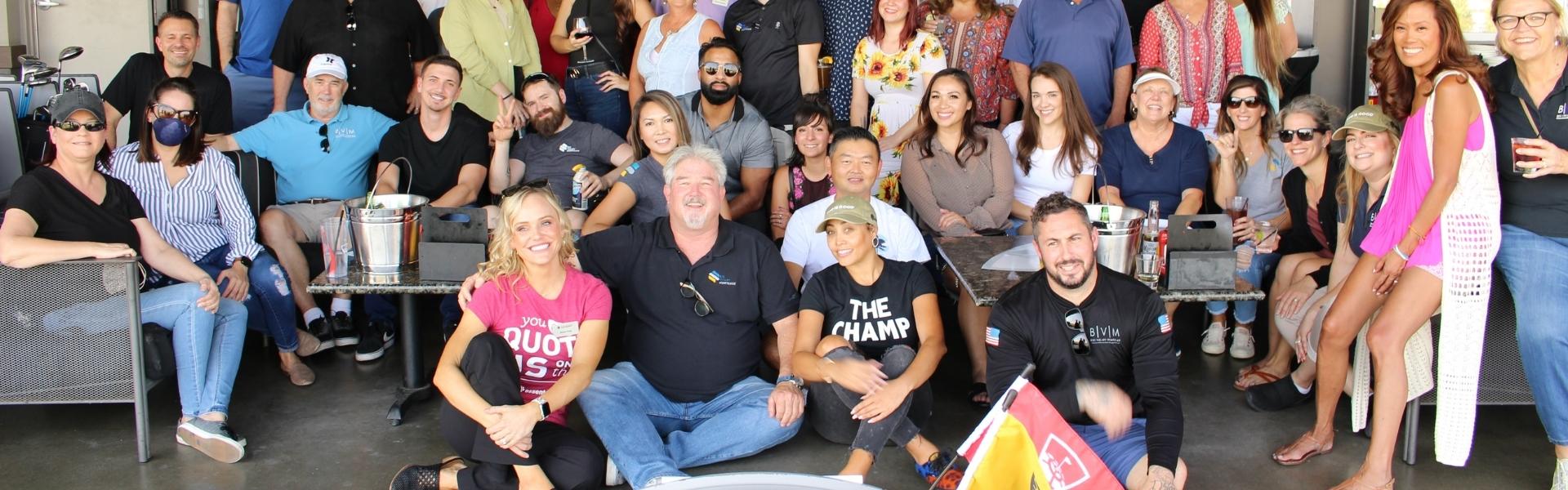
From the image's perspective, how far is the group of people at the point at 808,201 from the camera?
3430 mm

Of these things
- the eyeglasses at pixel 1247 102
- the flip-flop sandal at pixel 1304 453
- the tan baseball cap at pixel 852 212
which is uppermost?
the eyeglasses at pixel 1247 102

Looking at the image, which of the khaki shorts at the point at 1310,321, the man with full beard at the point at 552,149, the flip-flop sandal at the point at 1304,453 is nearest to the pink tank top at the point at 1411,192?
the khaki shorts at the point at 1310,321

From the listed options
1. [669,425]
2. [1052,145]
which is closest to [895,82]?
[1052,145]

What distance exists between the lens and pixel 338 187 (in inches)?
202

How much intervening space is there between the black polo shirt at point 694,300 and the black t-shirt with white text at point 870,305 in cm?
11

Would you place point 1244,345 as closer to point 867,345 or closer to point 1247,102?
point 1247,102

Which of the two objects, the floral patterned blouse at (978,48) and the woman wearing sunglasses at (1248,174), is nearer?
the woman wearing sunglasses at (1248,174)

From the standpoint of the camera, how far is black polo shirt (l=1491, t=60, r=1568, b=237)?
11.4 ft

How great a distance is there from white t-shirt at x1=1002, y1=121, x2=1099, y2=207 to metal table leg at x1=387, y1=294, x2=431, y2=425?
2298mm

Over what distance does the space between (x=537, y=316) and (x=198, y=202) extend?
70.1 inches

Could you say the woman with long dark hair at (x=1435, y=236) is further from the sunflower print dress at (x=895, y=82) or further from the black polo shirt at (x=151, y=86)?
the black polo shirt at (x=151, y=86)

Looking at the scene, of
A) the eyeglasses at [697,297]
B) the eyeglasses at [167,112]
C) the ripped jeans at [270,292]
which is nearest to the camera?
the eyeglasses at [697,297]

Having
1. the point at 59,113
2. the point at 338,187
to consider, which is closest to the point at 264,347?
the point at 338,187

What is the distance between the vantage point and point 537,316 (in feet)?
11.5
